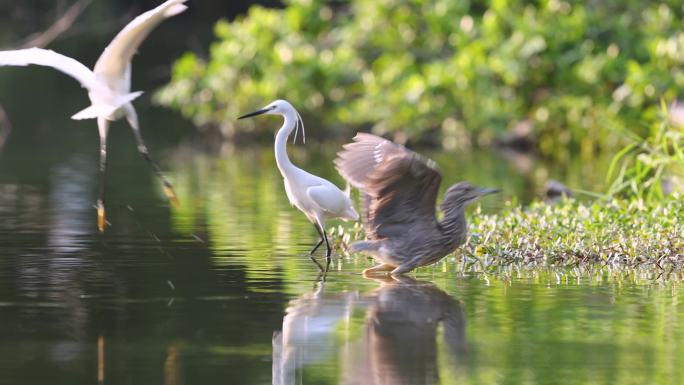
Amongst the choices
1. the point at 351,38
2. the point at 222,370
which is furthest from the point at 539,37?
the point at 222,370

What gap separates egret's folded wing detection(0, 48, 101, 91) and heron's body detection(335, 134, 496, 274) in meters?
1.89

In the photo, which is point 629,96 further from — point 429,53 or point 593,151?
point 429,53

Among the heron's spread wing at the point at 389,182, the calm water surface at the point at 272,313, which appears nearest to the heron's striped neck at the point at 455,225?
the heron's spread wing at the point at 389,182

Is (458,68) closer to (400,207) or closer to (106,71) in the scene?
(400,207)

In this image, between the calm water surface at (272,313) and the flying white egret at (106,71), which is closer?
the calm water surface at (272,313)

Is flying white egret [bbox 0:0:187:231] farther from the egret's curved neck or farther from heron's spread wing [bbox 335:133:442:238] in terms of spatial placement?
heron's spread wing [bbox 335:133:442:238]

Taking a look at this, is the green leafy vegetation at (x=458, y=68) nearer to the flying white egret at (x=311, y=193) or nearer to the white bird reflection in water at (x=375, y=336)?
the flying white egret at (x=311, y=193)

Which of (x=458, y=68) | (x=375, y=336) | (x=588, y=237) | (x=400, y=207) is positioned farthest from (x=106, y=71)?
(x=458, y=68)

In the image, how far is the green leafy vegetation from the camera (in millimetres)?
24031

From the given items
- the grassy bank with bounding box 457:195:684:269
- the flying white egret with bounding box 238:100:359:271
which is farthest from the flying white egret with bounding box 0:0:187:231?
the grassy bank with bounding box 457:195:684:269

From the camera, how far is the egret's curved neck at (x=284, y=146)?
38.0 feet

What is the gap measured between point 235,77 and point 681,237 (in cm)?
1542

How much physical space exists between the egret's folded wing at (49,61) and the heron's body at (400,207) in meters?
1.89

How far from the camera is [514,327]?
8.57 metres
